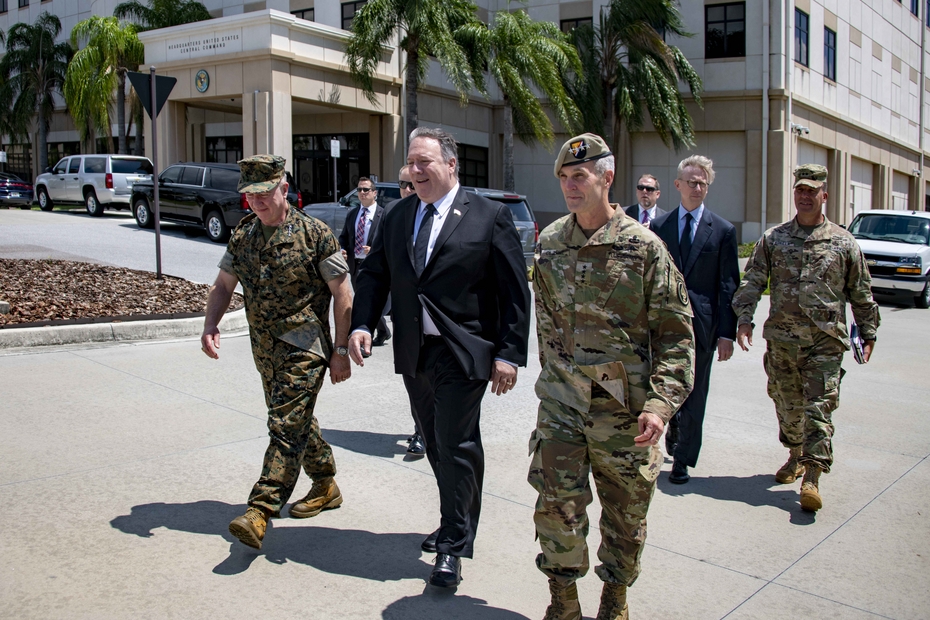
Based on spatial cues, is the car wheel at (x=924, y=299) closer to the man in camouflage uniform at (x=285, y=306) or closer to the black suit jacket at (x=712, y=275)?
the black suit jacket at (x=712, y=275)

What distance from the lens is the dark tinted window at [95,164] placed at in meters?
23.3

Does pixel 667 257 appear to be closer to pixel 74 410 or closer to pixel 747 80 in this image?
pixel 74 410

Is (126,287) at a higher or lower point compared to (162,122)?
lower

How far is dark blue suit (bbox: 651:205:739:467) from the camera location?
17.3ft

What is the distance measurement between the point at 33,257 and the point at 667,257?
14.0m

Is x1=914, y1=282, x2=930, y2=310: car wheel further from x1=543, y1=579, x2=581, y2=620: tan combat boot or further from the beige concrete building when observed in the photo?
x1=543, y1=579, x2=581, y2=620: tan combat boot

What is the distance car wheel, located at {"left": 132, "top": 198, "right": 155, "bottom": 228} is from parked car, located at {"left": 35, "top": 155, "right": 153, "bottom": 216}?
1482mm

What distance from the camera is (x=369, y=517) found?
4.62 metres

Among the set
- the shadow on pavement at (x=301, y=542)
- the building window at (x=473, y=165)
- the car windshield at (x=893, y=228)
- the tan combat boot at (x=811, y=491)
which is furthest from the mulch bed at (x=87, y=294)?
the building window at (x=473, y=165)

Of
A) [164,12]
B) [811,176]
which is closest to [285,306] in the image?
[811,176]

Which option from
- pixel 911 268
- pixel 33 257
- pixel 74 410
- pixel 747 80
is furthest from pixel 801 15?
pixel 74 410

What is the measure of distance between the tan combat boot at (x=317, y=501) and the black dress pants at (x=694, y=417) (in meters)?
2.18

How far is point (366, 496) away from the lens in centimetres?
496

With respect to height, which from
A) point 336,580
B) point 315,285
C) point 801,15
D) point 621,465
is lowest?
point 336,580
